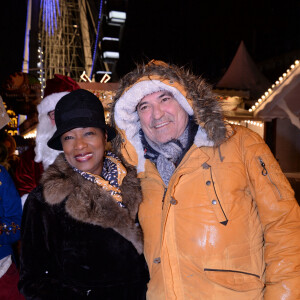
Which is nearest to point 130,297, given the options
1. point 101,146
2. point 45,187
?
point 45,187

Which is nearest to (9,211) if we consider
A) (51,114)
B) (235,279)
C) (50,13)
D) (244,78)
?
(51,114)

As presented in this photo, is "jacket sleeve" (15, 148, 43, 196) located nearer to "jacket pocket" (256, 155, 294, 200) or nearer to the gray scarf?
the gray scarf

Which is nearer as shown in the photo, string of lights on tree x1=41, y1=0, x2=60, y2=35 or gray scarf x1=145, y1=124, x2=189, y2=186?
gray scarf x1=145, y1=124, x2=189, y2=186

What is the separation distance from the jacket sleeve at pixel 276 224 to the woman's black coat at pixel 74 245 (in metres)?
0.81

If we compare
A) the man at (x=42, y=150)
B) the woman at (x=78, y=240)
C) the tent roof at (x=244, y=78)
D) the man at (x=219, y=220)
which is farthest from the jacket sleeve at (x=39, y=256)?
the tent roof at (x=244, y=78)

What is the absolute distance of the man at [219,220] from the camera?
160 centimetres

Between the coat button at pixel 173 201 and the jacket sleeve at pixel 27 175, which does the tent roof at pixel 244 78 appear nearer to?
the jacket sleeve at pixel 27 175

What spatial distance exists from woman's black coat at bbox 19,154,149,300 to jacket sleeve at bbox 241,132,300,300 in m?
0.81

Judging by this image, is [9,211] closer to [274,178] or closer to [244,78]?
[274,178]

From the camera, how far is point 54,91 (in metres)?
3.74

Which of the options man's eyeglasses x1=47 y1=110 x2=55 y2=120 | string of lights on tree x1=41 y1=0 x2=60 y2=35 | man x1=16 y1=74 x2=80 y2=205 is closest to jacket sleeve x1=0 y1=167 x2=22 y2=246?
man x1=16 y1=74 x2=80 y2=205

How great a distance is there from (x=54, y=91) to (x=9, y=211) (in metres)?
1.84

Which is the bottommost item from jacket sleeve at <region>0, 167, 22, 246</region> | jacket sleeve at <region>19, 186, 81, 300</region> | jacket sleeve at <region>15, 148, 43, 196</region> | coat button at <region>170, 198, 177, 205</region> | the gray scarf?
jacket sleeve at <region>15, 148, 43, 196</region>

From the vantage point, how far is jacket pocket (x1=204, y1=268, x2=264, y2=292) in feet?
5.25
